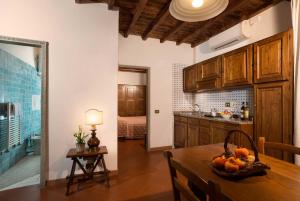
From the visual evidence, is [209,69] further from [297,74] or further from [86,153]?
[86,153]

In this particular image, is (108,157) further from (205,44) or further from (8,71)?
(205,44)

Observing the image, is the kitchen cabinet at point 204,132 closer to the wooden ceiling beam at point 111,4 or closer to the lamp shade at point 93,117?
the lamp shade at point 93,117

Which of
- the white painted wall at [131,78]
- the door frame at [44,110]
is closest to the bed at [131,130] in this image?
the white painted wall at [131,78]

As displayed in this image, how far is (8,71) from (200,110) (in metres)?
4.48

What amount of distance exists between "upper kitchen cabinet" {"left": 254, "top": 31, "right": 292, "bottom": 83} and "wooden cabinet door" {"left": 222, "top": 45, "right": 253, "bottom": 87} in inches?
5.1

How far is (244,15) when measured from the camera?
325 centimetres

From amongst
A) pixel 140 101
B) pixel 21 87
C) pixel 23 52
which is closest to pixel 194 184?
pixel 21 87

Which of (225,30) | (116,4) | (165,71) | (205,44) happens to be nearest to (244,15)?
(225,30)

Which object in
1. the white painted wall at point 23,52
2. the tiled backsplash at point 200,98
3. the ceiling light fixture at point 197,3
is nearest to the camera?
the ceiling light fixture at point 197,3

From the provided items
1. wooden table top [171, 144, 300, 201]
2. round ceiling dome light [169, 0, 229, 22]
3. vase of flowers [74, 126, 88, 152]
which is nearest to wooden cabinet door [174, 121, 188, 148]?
vase of flowers [74, 126, 88, 152]

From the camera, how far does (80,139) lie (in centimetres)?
261

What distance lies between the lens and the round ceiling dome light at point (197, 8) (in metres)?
1.33

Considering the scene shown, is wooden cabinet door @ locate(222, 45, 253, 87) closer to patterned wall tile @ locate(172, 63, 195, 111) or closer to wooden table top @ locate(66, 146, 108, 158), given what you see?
patterned wall tile @ locate(172, 63, 195, 111)

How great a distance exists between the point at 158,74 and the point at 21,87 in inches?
125
